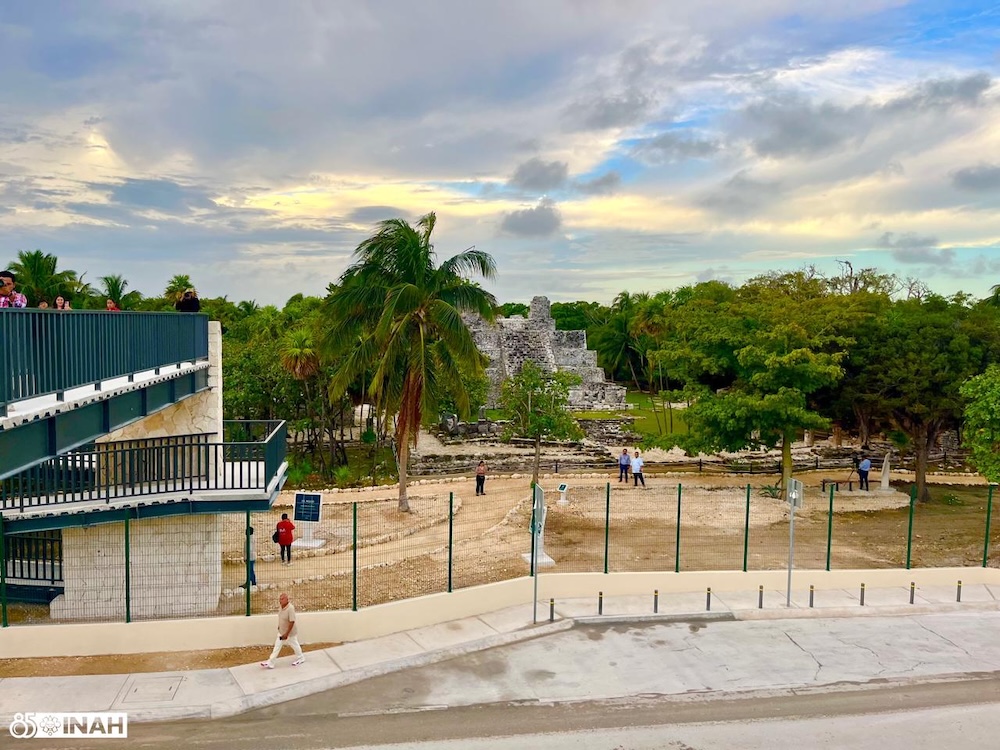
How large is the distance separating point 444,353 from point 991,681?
55.1 feet

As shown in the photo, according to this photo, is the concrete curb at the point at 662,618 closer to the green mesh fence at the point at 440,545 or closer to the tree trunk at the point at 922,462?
the green mesh fence at the point at 440,545

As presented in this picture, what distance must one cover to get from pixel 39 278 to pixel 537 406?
2765cm

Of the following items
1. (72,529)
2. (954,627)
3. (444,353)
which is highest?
(444,353)

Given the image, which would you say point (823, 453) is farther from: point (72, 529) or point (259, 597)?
point (72, 529)

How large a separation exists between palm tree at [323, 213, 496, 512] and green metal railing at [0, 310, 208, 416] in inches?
308

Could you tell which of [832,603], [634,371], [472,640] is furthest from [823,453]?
[634,371]

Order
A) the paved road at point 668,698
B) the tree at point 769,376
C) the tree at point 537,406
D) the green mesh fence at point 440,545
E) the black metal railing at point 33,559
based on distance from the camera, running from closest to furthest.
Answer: the paved road at point 668,698 → the green mesh fence at point 440,545 → the black metal railing at point 33,559 → the tree at point 769,376 → the tree at point 537,406

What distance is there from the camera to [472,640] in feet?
51.8

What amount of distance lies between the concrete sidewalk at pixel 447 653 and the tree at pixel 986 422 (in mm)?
5601

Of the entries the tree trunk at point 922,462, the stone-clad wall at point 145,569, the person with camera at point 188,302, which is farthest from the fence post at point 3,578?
the tree trunk at point 922,462

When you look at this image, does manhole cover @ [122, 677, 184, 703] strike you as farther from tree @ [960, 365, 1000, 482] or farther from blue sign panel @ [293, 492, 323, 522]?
tree @ [960, 365, 1000, 482]

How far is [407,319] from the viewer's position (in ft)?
83.5

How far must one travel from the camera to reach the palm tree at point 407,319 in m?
25.3

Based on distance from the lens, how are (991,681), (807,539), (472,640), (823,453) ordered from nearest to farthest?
(991,681), (472,640), (807,539), (823,453)
